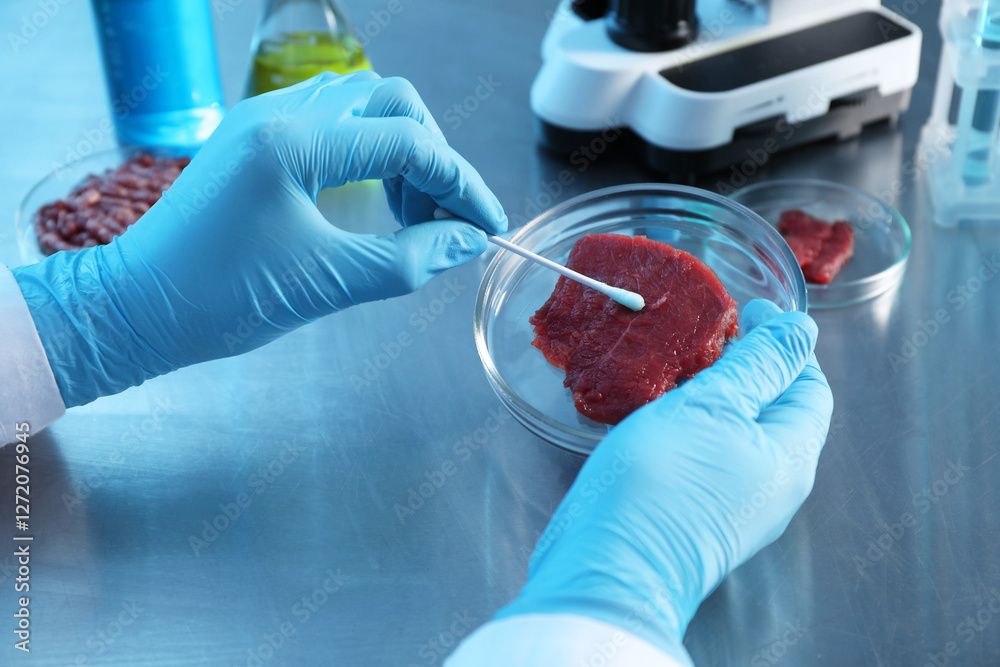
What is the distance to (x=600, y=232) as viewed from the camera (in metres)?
1.55

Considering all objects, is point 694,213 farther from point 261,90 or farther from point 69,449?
point 69,449

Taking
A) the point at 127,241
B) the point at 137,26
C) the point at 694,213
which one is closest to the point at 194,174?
the point at 127,241

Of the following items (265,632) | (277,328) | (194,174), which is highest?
(194,174)

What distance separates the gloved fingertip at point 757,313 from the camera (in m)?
1.27

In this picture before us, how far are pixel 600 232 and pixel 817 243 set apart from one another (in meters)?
0.39

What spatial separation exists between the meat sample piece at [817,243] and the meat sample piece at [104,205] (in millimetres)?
1168

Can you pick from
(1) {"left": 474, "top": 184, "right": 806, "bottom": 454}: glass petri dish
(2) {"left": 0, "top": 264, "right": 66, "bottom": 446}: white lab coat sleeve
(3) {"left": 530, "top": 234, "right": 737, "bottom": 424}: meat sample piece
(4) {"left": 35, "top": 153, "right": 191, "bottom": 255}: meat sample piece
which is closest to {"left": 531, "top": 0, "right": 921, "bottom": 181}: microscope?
(1) {"left": 474, "top": 184, "right": 806, "bottom": 454}: glass petri dish

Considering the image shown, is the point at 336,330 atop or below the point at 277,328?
below

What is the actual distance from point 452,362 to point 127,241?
0.54 m

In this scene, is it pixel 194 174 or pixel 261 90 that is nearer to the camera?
pixel 194 174

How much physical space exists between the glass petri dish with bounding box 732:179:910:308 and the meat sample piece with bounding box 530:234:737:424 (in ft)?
1.09

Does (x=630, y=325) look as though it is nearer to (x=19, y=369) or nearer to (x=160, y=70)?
(x=19, y=369)

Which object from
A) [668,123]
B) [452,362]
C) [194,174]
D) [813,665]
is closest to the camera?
[813,665]

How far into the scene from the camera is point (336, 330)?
1590 mm
